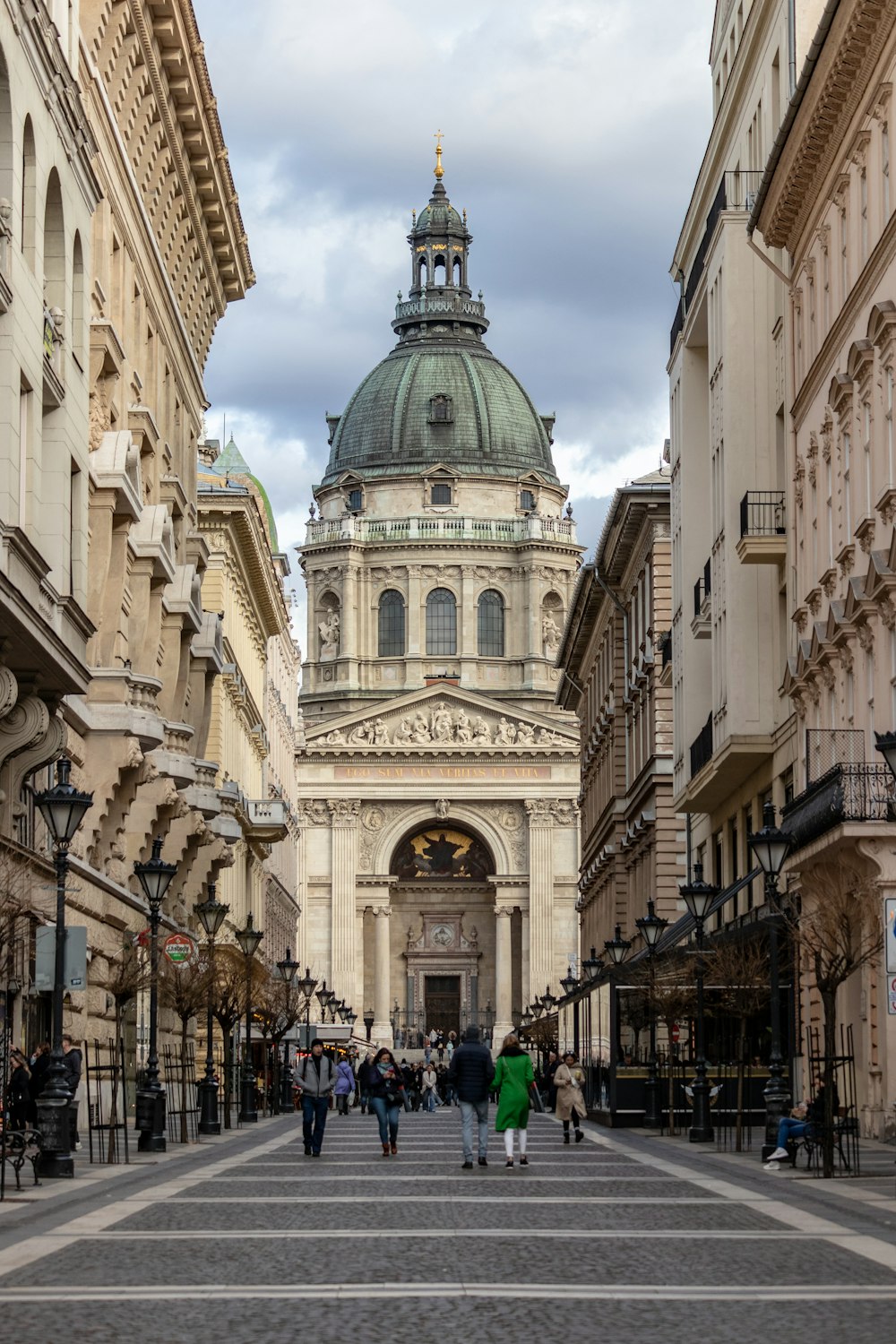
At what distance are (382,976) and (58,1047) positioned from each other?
11122 cm

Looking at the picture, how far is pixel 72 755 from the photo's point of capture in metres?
39.4

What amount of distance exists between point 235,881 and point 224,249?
2387 centimetres

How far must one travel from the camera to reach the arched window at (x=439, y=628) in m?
148

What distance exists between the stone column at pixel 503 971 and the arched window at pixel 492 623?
19738 mm

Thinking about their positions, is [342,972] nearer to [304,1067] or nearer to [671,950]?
[671,950]

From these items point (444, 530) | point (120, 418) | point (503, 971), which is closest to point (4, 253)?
point (120, 418)

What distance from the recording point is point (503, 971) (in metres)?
135

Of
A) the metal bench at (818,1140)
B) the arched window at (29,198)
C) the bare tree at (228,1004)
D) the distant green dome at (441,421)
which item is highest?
the distant green dome at (441,421)

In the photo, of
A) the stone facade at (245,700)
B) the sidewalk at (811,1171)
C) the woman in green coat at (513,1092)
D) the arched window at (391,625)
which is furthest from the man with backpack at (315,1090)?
the arched window at (391,625)

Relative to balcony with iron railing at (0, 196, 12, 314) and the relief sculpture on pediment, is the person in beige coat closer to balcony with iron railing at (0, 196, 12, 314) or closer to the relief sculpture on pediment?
balcony with iron railing at (0, 196, 12, 314)

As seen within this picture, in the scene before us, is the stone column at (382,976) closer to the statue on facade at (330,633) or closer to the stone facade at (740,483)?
the statue on facade at (330,633)

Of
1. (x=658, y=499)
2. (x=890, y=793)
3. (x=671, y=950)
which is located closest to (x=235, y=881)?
(x=658, y=499)

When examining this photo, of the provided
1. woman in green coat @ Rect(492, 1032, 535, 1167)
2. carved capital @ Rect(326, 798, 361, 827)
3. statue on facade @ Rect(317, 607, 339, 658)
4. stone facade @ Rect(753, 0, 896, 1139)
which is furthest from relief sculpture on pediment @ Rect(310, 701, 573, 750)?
woman in green coat @ Rect(492, 1032, 535, 1167)

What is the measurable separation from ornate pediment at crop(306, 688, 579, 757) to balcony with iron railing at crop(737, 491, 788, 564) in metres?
90.9
